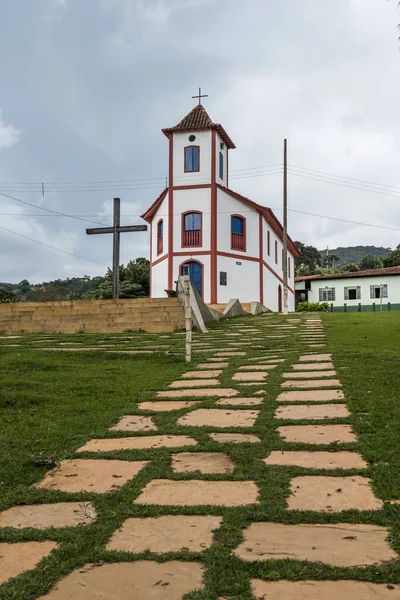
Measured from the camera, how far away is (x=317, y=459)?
2646mm

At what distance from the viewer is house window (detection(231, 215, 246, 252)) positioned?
76.0 feet

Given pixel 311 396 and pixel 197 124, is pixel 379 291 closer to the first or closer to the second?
pixel 197 124

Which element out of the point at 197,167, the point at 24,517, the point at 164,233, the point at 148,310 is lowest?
the point at 24,517

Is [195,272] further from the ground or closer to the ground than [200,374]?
further from the ground

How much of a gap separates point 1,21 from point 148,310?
771 centimetres


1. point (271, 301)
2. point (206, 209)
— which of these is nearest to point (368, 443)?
point (206, 209)

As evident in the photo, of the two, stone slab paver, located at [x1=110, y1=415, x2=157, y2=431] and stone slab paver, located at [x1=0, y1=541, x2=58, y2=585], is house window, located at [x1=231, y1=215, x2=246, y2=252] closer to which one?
stone slab paver, located at [x1=110, y1=415, x2=157, y2=431]

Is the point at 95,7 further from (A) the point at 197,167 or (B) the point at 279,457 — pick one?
(B) the point at 279,457

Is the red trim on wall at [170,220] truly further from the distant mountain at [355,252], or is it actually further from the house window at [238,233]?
the distant mountain at [355,252]

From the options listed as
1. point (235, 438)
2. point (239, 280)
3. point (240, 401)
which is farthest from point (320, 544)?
point (239, 280)

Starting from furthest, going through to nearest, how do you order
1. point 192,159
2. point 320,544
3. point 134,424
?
point 192,159 < point 134,424 < point 320,544

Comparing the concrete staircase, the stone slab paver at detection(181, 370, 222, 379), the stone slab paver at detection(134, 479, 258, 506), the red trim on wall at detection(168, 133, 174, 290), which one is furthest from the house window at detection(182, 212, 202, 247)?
the stone slab paver at detection(134, 479, 258, 506)

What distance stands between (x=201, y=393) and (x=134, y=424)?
3.59 ft

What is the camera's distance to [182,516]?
2020 mm
